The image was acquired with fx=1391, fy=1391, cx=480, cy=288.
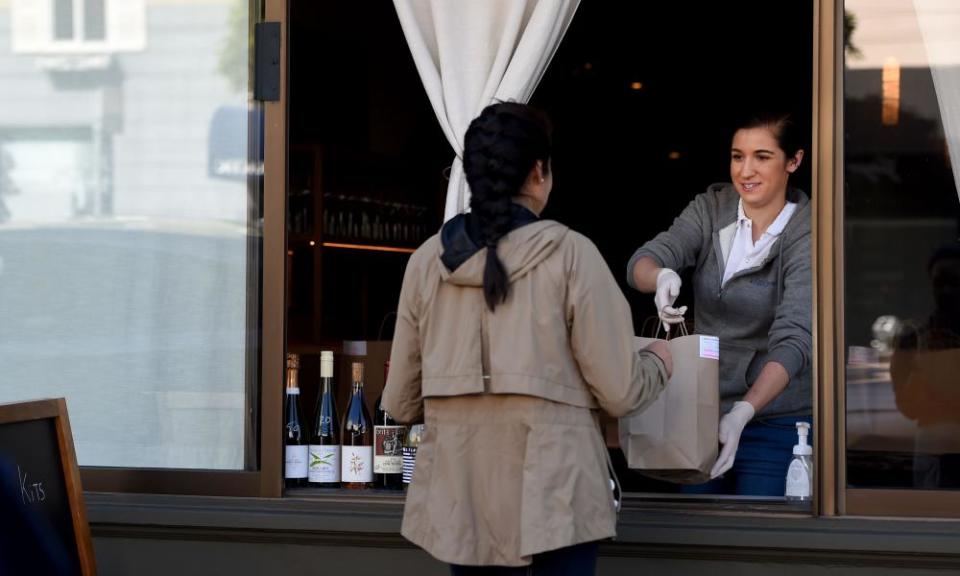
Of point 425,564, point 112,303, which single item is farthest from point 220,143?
point 425,564

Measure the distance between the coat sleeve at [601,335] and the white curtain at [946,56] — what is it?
1.27m

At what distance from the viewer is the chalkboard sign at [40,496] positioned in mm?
3492

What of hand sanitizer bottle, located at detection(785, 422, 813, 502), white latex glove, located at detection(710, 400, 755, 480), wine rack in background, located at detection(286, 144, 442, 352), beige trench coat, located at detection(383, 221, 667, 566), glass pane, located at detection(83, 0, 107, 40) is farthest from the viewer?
wine rack in background, located at detection(286, 144, 442, 352)

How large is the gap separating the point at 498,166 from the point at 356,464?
62.6 inches

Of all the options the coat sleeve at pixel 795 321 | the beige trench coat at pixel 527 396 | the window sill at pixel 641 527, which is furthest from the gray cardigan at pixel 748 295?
the beige trench coat at pixel 527 396

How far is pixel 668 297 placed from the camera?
3.53 metres

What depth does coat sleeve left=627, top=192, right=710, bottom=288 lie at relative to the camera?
395cm

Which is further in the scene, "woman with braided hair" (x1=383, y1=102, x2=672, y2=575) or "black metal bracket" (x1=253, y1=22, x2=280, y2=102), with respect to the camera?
"black metal bracket" (x1=253, y1=22, x2=280, y2=102)

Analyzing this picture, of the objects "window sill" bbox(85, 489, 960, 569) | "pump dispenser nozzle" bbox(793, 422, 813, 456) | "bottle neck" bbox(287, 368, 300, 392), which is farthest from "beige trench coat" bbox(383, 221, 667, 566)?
"bottle neck" bbox(287, 368, 300, 392)

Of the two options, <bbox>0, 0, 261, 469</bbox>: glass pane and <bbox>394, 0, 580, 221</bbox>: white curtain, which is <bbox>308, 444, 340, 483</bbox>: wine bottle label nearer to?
<bbox>0, 0, 261, 469</bbox>: glass pane

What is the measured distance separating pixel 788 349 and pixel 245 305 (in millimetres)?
1554

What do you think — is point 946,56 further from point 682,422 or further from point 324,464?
point 324,464

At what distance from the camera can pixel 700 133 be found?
767 cm

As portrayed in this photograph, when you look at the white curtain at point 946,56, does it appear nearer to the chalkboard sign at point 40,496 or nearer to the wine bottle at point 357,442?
the wine bottle at point 357,442
